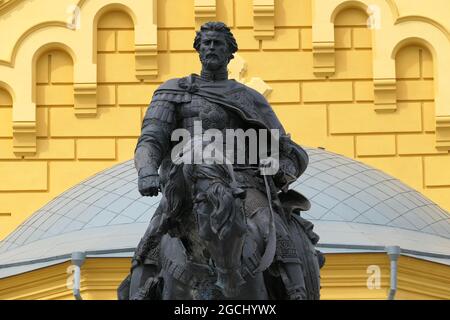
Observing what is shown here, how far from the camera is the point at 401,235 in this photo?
23156mm

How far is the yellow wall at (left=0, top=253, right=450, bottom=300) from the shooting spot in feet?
73.2

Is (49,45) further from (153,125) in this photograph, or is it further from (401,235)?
(153,125)

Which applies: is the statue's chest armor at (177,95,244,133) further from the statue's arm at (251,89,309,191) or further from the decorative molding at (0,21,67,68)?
the decorative molding at (0,21,67,68)

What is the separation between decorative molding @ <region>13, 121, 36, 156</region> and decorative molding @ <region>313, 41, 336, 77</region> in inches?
143

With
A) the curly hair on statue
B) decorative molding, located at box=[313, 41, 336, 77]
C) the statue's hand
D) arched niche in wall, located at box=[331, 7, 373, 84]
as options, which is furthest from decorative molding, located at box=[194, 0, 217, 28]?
the statue's hand

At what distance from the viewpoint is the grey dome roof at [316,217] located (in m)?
22.7

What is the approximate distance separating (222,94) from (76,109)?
48.0 feet

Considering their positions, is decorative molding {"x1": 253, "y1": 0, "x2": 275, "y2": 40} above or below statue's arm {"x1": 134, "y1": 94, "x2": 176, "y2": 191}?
above

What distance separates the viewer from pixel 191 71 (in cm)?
2645

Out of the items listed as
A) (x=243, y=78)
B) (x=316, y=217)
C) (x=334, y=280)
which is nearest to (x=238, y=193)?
(x=334, y=280)

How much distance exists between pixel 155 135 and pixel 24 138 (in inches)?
581

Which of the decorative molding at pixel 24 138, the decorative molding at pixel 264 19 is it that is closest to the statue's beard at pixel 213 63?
the decorative molding at pixel 24 138

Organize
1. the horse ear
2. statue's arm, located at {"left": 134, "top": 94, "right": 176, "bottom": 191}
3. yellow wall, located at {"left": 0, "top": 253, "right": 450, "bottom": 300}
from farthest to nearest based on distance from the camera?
yellow wall, located at {"left": 0, "top": 253, "right": 450, "bottom": 300} → statue's arm, located at {"left": 134, "top": 94, "right": 176, "bottom": 191} → the horse ear

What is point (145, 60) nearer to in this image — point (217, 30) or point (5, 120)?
point (5, 120)
